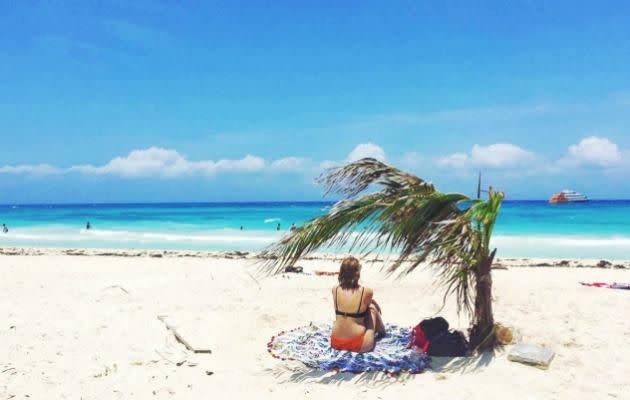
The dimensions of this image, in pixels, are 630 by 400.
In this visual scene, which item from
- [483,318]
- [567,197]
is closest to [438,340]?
[483,318]

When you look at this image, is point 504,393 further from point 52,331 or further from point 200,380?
point 52,331

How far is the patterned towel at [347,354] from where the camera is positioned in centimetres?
494

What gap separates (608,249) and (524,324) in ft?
62.6

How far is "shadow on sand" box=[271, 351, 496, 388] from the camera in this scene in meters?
4.69

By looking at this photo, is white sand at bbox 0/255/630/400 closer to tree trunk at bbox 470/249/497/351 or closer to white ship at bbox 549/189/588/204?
tree trunk at bbox 470/249/497/351

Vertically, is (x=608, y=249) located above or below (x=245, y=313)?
above

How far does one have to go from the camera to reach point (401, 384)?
4.61 metres

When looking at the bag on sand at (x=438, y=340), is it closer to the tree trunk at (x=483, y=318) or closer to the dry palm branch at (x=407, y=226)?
the tree trunk at (x=483, y=318)

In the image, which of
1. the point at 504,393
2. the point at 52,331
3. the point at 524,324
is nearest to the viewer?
the point at 504,393

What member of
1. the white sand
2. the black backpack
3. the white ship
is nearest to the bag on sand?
the black backpack

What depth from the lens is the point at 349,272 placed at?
5.21 m

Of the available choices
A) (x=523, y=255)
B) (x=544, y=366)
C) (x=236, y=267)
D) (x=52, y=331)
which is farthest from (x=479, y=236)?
(x=523, y=255)

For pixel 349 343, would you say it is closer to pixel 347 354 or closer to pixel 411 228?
pixel 347 354

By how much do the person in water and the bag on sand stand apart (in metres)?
0.56
